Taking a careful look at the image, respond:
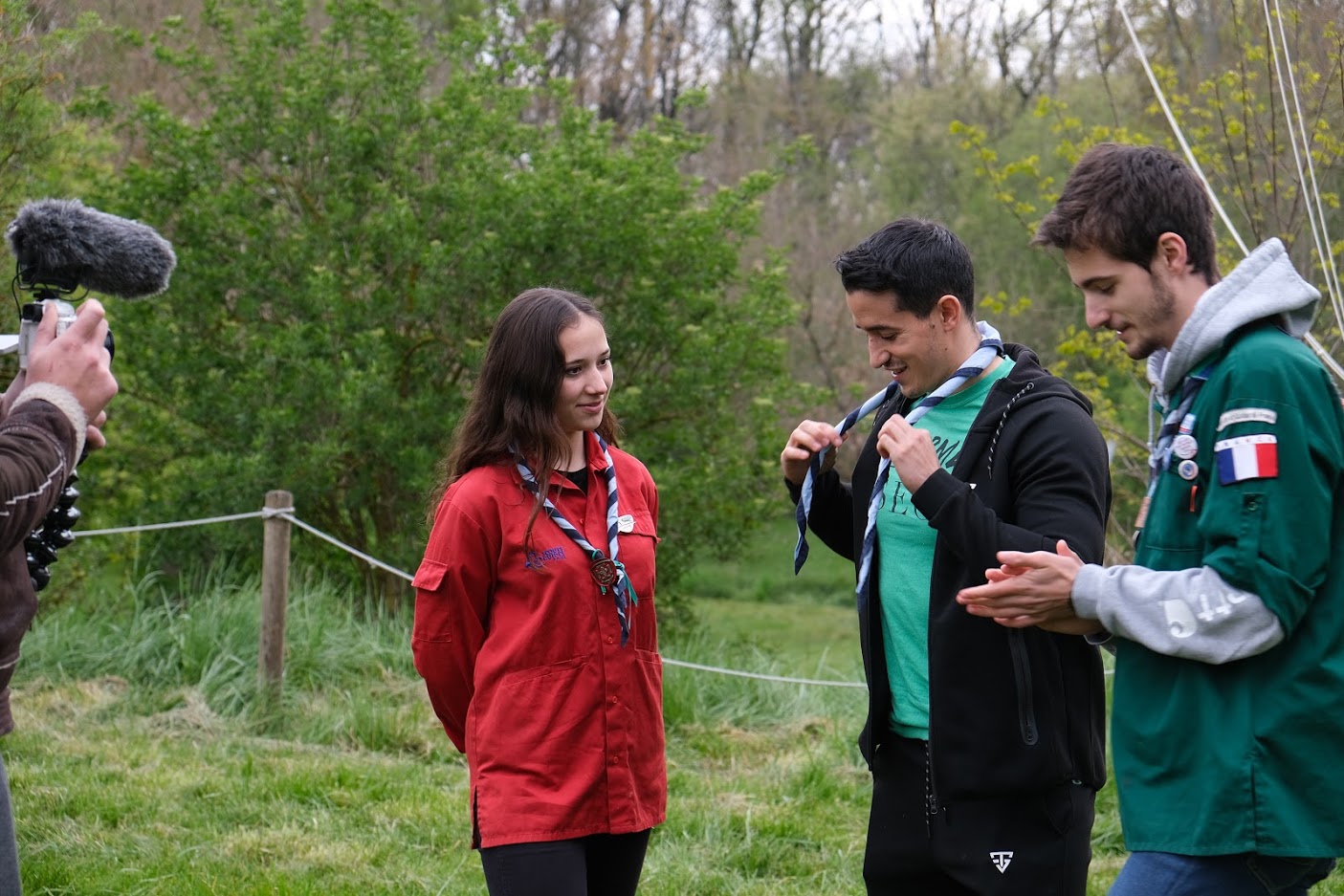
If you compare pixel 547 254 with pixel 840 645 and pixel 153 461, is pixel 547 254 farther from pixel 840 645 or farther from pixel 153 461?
pixel 840 645

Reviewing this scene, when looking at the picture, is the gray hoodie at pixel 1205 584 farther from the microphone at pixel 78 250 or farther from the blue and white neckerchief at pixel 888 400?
the microphone at pixel 78 250

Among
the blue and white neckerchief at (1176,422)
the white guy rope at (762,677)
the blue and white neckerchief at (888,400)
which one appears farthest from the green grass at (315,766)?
the blue and white neckerchief at (1176,422)

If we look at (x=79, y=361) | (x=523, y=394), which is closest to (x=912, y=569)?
(x=523, y=394)

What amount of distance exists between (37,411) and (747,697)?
18.6ft

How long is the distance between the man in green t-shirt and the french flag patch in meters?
0.48

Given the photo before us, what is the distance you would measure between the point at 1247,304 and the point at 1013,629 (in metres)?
0.76

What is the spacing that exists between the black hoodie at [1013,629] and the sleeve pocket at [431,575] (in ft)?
3.56

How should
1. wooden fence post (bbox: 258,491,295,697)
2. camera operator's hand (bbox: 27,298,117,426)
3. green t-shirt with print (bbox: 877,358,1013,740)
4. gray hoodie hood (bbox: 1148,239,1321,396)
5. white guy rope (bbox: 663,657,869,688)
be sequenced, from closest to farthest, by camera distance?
gray hoodie hood (bbox: 1148,239,1321,396) < camera operator's hand (bbox: 27,298,117,426) < green t-shirt with print (bbox: 877,358,1013,740) < wooden fence post (bbox: 258,491,295,697) < white guy rope (bbox: 663,657,869,688)

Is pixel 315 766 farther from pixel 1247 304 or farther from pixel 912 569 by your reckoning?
pixel 1247 304

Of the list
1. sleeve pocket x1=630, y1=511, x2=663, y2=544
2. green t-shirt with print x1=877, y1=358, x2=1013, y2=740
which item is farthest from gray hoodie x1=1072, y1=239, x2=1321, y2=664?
sleeve pocket x1=630, y1=511, x2=663, y2=544

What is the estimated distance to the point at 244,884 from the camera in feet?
15.4

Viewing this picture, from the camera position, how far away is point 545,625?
312cm

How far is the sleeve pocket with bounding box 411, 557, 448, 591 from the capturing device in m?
3.10

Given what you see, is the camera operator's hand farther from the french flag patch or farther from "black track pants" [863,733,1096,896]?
the french flag patch
